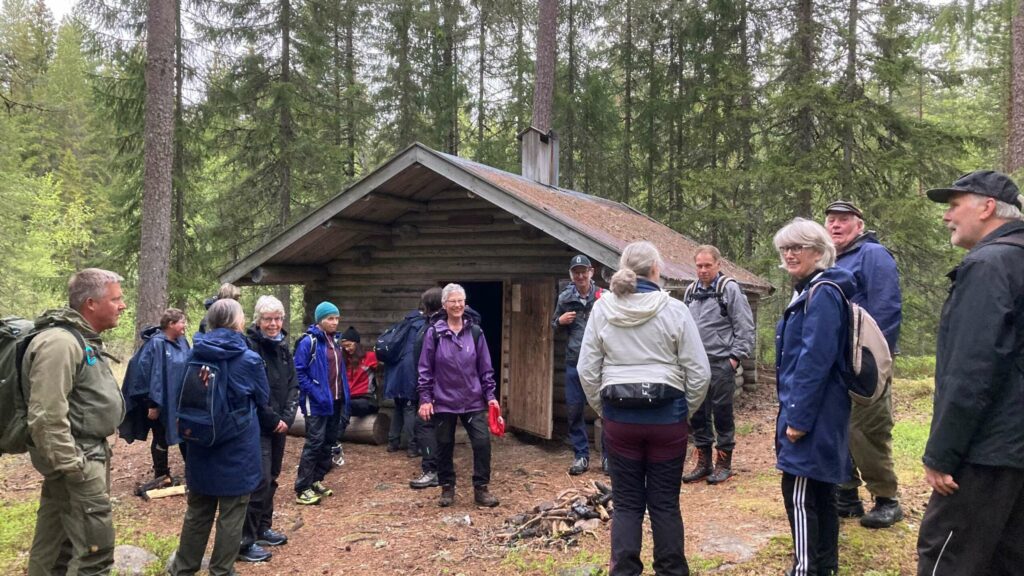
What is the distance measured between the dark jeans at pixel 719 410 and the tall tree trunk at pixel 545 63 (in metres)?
9.54

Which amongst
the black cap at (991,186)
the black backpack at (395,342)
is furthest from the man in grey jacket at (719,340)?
the black backpack at (395,342)

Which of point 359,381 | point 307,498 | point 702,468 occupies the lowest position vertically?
point 307,498

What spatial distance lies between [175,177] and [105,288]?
12317 millimetres

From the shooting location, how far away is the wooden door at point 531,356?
8.02m

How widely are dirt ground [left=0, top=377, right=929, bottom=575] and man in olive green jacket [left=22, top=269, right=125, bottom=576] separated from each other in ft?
4.88

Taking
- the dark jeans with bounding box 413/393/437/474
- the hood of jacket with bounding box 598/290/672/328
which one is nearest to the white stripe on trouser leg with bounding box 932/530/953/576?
the hood of jacket with bounding box 598/290/672/328

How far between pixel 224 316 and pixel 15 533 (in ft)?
11.8

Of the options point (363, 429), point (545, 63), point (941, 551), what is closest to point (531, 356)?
point (363, 429)

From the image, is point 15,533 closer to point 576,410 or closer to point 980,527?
point 576,410

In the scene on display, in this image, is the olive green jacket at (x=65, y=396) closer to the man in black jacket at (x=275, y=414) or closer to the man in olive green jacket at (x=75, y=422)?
the man in olive green jacket at (x=75, y=422)

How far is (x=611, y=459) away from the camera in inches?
152

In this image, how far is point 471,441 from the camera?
19.9 ft

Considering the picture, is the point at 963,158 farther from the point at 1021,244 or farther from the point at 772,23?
the point at 1021,244

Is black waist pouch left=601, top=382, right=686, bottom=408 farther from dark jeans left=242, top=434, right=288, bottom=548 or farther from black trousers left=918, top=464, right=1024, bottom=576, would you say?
dark jeans left=242, top=434, right=288, bottom=548
